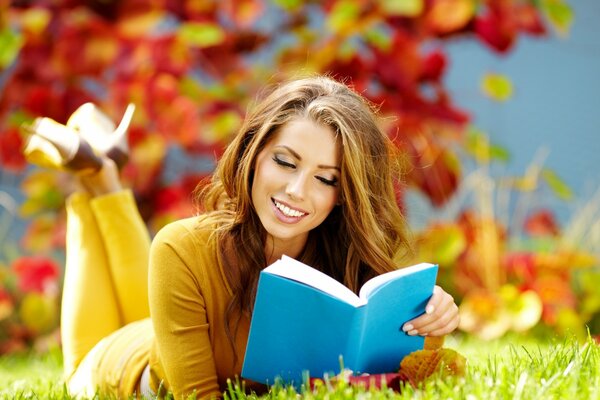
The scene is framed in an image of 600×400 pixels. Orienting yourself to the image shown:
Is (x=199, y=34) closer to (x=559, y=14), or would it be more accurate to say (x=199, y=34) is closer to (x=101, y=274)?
(x=101, y=274)

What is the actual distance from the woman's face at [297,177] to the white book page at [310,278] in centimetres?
24

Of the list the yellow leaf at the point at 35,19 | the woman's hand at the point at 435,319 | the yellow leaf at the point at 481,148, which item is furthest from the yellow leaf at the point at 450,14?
the woman's hand at the point at 435,319

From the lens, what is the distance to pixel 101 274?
2.83 metres

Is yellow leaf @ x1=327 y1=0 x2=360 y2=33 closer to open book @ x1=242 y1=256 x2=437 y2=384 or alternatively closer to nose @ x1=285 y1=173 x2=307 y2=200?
nose @ x1=285 y1=173 x2=307 y2=200

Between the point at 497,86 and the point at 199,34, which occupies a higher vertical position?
the point at 199,34

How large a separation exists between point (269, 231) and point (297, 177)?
150 mm

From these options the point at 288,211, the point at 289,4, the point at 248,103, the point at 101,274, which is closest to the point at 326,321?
the point at 288,211

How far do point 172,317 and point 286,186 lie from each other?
15.6 inches

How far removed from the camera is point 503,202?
4676mm

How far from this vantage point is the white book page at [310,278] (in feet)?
5.59

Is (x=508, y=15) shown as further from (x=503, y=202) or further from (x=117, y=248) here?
(x=117, y=248)

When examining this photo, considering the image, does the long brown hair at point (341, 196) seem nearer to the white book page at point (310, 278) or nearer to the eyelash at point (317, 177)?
the eyelash at point (317, 177)

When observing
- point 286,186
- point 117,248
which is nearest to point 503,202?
point 117,248

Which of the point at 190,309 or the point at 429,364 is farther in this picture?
the point at 190,309
